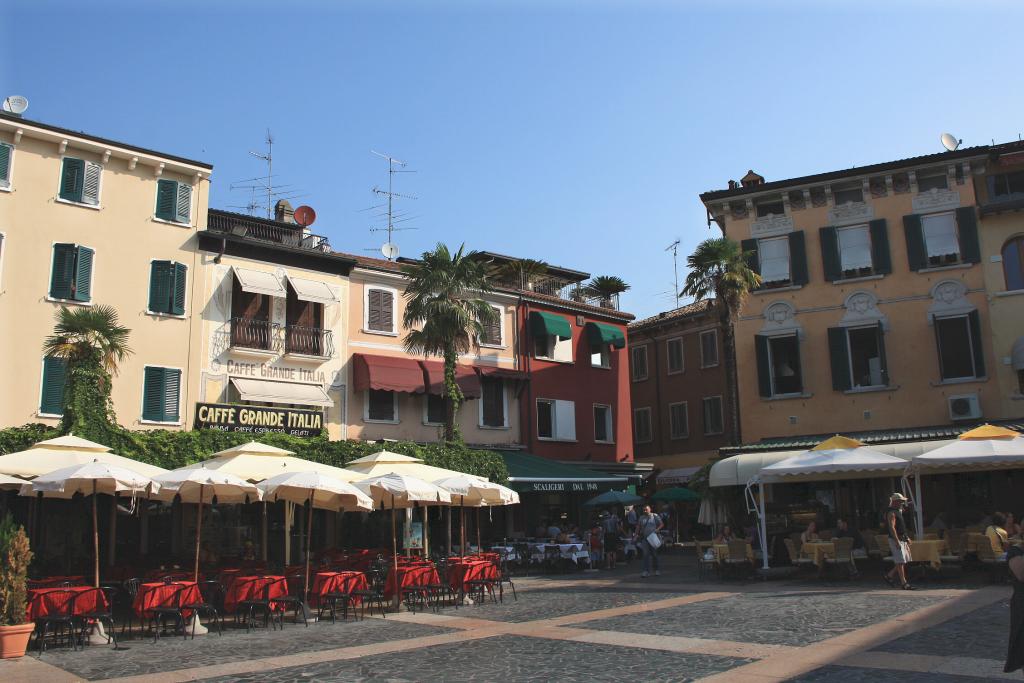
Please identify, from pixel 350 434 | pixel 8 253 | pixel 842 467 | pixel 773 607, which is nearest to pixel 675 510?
pixel 350 434

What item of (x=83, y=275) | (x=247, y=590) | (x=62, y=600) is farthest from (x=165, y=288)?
(x=62, y=600)

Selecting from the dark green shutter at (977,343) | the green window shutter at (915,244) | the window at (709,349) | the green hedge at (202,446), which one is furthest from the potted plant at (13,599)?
the window at (709,349)

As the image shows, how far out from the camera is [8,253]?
72.7ft

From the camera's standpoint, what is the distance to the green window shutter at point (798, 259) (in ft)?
96.4

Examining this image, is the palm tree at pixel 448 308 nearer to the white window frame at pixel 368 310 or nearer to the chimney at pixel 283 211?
the white window frame at pixel 368 310

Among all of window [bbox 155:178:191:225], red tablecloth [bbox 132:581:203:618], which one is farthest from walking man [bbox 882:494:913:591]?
window [bbox 155:178:191:225]

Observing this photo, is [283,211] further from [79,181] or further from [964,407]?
[964,407]

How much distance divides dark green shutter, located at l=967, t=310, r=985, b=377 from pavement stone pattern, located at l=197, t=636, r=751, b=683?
20467 mm

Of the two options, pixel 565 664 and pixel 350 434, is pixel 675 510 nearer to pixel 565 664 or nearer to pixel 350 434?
pixel 350 434

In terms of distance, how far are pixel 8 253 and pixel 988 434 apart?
2367 centimetres

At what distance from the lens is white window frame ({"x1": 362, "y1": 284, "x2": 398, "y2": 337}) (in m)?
28.3

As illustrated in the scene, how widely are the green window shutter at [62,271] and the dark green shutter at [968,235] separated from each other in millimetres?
26110

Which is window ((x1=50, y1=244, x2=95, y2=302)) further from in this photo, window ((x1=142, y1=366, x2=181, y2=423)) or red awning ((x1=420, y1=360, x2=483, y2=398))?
red awning ((x1=420, y1=360, x2=483, y2=398))

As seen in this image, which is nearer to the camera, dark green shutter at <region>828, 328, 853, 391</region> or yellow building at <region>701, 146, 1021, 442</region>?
yellow building at <region>701, 146, 1021, 442</region>
